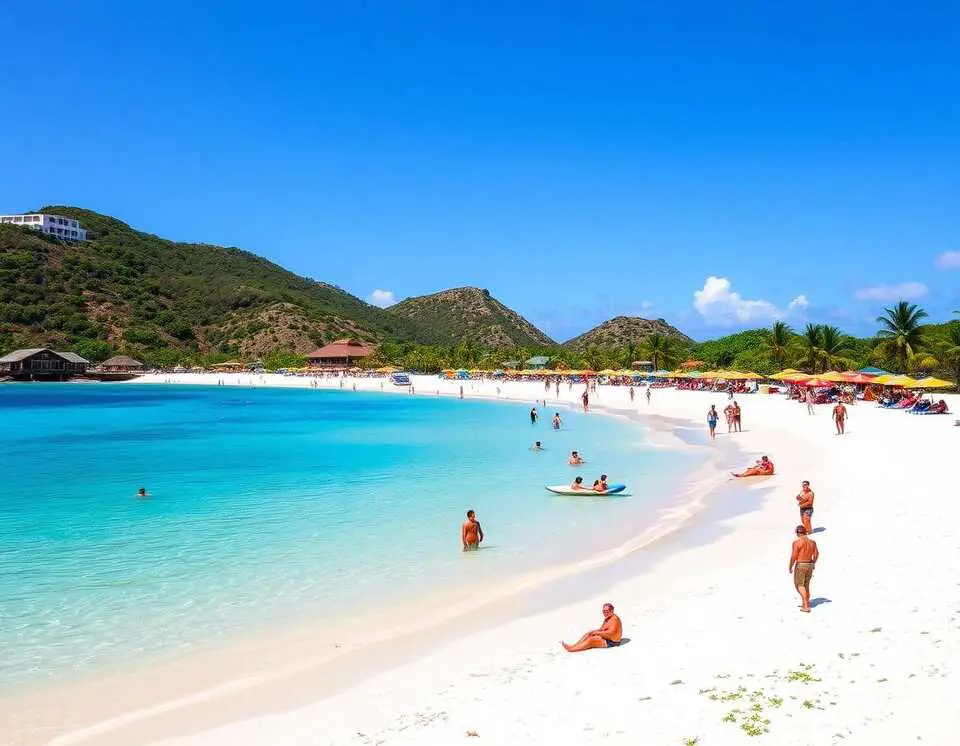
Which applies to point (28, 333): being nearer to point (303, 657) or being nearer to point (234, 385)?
point (234, 385)

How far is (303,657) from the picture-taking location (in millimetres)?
8727

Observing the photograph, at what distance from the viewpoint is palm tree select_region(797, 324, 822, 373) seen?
58.4 metres

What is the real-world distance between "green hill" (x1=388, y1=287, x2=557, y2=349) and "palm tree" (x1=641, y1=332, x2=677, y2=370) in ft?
285

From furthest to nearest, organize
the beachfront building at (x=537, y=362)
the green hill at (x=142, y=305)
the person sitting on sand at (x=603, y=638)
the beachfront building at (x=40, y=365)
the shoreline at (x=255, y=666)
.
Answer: the green hill at (x=142, y=305) < the beachfront building at (x=40, y=365) < the beachfront building at (x=537, y=362) < the person sitting on sand at (x=603, y=638) < the shoreline at (x=255, y=666)

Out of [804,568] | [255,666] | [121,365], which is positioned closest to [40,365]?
[121,365]

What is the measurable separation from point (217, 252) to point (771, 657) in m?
195

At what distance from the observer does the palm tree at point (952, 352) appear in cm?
4394

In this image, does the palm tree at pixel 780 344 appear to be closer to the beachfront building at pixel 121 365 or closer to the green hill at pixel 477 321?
the beachfront building at pixel 121 365

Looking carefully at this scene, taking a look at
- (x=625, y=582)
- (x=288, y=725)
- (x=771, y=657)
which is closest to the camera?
(x=288, y=725)

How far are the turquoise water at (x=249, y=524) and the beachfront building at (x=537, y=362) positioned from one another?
202 feet

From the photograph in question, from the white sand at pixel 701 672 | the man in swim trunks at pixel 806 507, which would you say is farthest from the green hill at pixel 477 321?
the white sand at pixel 701 672

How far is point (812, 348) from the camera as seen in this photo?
2295 inches

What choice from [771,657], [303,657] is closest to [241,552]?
[303,657]

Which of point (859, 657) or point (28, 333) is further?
point (28, 333)
